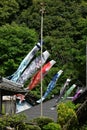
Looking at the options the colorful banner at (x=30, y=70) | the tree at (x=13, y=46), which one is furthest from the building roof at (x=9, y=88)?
the tree at (x=13, y=46)

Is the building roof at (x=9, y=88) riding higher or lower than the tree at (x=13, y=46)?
higher

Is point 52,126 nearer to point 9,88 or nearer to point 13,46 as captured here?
point 9,88

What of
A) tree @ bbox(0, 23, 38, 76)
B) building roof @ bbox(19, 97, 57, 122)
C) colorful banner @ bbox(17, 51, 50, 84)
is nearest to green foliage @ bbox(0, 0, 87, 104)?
tree @ bbox(0, 23, 38, 76)

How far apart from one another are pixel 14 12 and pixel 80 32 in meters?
10.3

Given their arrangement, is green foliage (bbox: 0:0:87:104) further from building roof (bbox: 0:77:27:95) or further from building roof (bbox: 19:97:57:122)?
building roof (bbox: 0:77:27:95)

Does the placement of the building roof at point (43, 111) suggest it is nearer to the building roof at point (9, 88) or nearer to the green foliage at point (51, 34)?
the green foliage at point (51, 34)

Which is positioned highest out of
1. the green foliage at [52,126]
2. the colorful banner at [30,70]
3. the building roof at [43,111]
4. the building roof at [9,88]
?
the building roof at [9,88]

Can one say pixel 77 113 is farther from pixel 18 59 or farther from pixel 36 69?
pixel 18 59

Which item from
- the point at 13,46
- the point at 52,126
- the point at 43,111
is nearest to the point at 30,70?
the point at 43,111

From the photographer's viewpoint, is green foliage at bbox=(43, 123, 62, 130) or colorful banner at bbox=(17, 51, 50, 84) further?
colorful banner at bbox=(17, 51, 50, 84)

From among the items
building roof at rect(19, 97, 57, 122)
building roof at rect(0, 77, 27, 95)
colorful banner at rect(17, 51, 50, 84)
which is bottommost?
building roof at rect(19, 97, 57, 122)

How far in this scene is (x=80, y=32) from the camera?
218ft

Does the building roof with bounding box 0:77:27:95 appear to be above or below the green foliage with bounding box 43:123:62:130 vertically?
above

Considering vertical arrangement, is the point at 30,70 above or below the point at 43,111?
above
